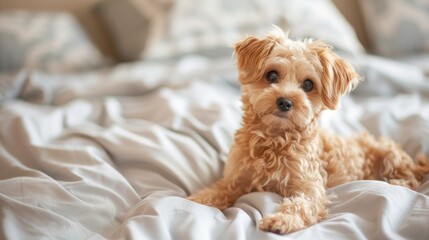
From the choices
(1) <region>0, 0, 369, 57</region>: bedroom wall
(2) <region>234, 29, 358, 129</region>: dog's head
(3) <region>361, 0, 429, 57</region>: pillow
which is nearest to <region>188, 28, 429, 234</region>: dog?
(2) <region>234, 29, 358, 129</region>: dog's head

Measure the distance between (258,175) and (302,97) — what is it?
1.09ft

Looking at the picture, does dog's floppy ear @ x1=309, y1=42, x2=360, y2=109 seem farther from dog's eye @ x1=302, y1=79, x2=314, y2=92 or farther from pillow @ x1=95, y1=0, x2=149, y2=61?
pillow @ x1=95, y1=0, x2=149, y2=61

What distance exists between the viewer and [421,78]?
2.70 meters

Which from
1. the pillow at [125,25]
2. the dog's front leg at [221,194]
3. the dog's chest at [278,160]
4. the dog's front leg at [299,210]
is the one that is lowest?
the dog's front leg at [221,194]

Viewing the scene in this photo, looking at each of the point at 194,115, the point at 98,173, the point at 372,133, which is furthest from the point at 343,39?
the point at 98,173

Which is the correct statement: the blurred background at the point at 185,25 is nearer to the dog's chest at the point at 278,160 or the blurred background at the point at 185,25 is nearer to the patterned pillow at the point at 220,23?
the patterned pillow at the point at 220,23

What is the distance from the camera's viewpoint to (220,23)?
3.30 m

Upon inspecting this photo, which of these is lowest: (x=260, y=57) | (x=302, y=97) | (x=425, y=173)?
(x=425, y=173)

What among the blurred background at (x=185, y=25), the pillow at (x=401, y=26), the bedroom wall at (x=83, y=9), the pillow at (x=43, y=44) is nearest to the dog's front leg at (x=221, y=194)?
the blurred background at (x=185, y=25)

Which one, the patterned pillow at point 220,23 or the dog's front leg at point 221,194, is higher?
the patterned pillow at point 220,23

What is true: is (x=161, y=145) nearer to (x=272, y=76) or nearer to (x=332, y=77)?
(x=272, y=76)

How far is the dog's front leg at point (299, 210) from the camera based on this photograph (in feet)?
4.53

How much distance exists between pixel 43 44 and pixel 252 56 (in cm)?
216

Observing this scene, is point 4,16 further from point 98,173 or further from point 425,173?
point 425,173
